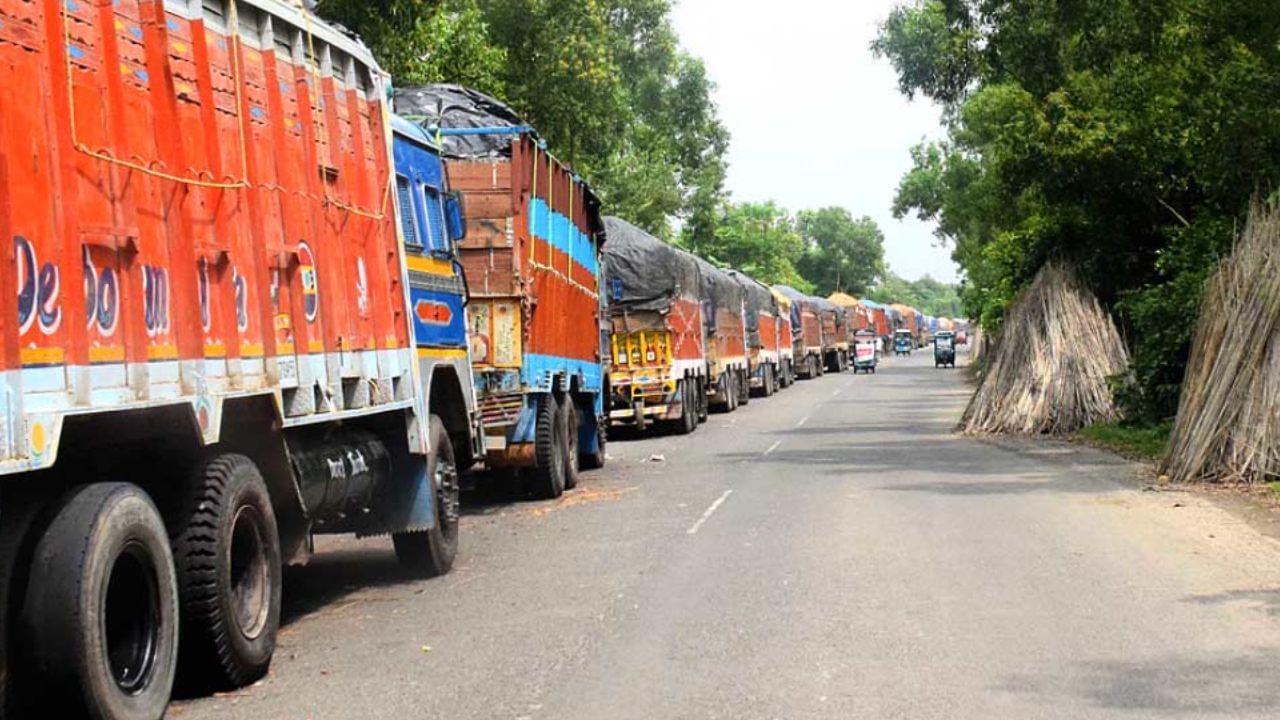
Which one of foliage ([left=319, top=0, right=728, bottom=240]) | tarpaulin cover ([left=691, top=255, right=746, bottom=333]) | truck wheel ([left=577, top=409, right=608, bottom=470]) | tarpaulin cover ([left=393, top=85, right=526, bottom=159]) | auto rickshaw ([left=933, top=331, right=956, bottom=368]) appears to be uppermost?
foliage ([left=319, top=0, right=728, bottom=240])

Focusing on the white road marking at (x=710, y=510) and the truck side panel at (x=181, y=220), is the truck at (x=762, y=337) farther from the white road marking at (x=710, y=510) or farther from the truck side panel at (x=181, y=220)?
the truck side panel at (x=181, y=220)

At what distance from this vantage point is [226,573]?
684 cm

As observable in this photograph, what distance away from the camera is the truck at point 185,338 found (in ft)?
17.7

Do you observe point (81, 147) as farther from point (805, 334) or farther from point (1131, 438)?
point (805, 334)

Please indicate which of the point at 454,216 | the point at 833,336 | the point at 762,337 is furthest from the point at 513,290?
the point at 833,336

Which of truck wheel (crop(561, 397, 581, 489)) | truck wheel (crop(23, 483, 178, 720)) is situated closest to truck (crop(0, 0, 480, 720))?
→ truck wheel (crop(23, 483, 178, 720))

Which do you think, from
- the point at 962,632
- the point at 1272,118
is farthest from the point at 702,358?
the point at 962,632

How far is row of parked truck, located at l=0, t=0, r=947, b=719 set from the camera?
542cm

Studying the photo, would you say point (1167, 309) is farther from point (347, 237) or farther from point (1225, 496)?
point (347, 237)

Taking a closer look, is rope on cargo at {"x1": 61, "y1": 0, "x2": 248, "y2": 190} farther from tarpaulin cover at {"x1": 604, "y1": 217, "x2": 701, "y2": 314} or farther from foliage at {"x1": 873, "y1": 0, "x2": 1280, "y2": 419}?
tarpaulin cover at {"x1": 604, "y1": 217, "x2": 701, "y2": 314}

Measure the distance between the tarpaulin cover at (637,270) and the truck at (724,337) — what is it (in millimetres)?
4609

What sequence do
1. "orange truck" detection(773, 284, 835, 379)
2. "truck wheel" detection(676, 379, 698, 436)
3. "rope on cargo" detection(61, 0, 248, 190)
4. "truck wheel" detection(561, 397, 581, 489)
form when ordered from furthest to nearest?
"orange truck" detection(773, 284, 835, 379) < "truck wheel" detection(676, 379, 698, 436) < "truck wheel" detection(561, 397, 581, 489) < "rope on cargo" detection(61, 0, 248, 190)

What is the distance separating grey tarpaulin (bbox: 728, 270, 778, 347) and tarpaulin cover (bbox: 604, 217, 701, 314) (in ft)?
48.2

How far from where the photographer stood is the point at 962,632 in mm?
8164
